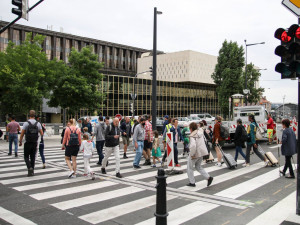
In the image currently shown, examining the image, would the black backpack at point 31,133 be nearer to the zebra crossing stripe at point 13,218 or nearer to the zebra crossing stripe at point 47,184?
the zebra crossing stripe at point 47,184

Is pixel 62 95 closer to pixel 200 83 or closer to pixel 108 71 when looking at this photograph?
pixel 108 71

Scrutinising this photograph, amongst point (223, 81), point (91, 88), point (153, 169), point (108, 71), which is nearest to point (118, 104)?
point (108, 71)

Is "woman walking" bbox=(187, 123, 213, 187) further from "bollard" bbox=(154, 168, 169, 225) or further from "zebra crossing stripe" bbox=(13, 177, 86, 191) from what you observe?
"bollard" bbox=(154, 168, 169, 225)

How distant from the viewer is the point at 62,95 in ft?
79.8

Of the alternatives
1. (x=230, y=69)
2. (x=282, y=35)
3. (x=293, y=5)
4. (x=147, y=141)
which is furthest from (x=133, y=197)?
(x=230, y=69)

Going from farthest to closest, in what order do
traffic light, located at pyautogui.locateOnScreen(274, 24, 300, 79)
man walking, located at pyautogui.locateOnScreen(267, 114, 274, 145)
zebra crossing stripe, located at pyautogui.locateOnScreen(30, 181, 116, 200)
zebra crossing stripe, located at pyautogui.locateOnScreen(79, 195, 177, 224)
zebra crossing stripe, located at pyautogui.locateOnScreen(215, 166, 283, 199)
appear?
man walking, located at pyautogui.locateOnScreen(267, 114, 274, 145)
zebra crossing stripe, located at pyautogui.locateOnScreen(215, 166, 283, 199)
zebra crossing stripe, located at pyautogui.locateOnScreen(30, 181, 116, 200)
zebra crossing stripe, located at pyautogui.locateOnScreen(79, 195, 177, 224)
traffic light, located at pyautogui.locateOnScreen(274, 24, 300, 79)

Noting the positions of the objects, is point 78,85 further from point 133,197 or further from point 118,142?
point 133,197

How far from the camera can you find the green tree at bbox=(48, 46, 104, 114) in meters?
24.0

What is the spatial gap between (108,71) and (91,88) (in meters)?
47.0

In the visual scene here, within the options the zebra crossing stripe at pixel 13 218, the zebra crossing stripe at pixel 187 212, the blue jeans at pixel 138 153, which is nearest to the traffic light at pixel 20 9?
the blue jeans at pixel 138 153

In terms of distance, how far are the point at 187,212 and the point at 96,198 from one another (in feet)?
6.91

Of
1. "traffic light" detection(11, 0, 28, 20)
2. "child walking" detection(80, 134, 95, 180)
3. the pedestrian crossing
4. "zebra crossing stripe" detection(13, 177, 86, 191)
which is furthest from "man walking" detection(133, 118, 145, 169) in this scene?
"traffic light" detection(11, 0, 28, 20)

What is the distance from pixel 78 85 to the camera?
24188 mm

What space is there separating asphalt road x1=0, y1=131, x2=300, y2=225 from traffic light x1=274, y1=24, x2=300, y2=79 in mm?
2608
